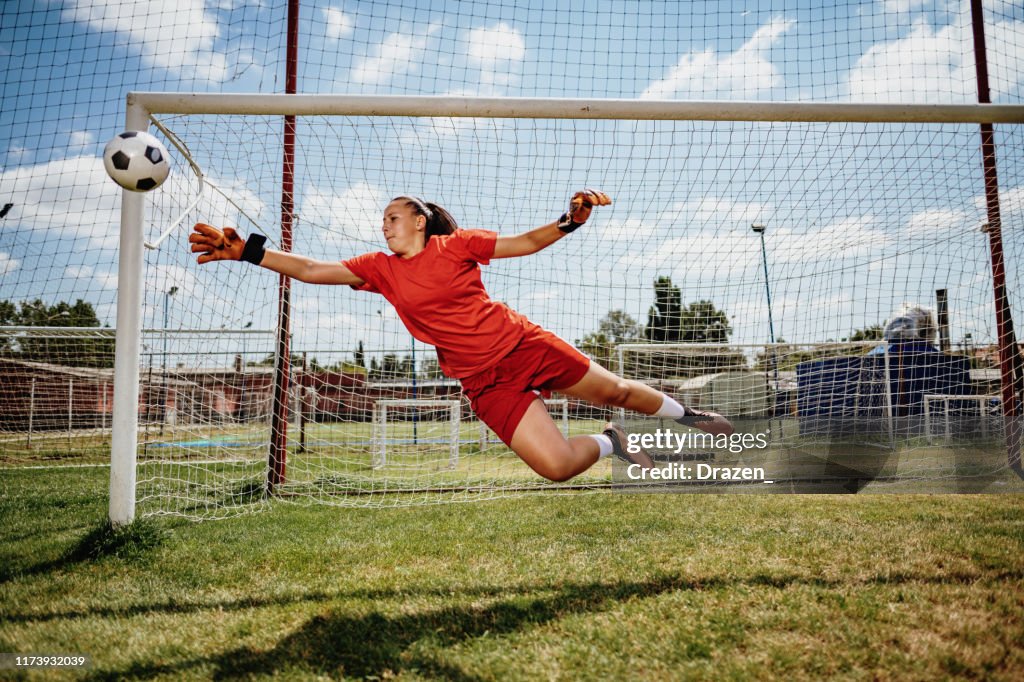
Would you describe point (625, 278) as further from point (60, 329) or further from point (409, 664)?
point (60, 329)

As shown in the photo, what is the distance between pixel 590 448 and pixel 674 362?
605 centimetres

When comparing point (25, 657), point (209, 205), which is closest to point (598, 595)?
point (25, 657)

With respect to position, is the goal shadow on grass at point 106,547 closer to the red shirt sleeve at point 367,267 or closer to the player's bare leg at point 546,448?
the red shirt sleeve at point 367,267

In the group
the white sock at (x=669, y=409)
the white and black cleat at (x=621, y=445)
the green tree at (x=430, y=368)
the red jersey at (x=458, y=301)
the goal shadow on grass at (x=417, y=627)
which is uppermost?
the red jersey at (x=458, y=301)

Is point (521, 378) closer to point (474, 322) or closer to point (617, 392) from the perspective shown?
point (474, 322)

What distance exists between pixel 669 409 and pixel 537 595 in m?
1.72

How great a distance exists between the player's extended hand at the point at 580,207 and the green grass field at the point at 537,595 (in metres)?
2.25

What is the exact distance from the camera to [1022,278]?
20.1 feet

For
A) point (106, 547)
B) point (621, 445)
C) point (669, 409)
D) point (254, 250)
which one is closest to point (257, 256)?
point (254, 250)

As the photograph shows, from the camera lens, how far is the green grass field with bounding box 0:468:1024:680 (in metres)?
2.54

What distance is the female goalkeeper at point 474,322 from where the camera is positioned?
12.2 feet

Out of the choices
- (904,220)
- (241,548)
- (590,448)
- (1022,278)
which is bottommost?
(241,548)

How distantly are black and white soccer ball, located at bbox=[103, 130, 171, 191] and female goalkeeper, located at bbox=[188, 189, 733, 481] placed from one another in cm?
68

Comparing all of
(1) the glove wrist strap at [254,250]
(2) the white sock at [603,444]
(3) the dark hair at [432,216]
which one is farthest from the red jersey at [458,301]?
(2) the white sock at [603,444]
